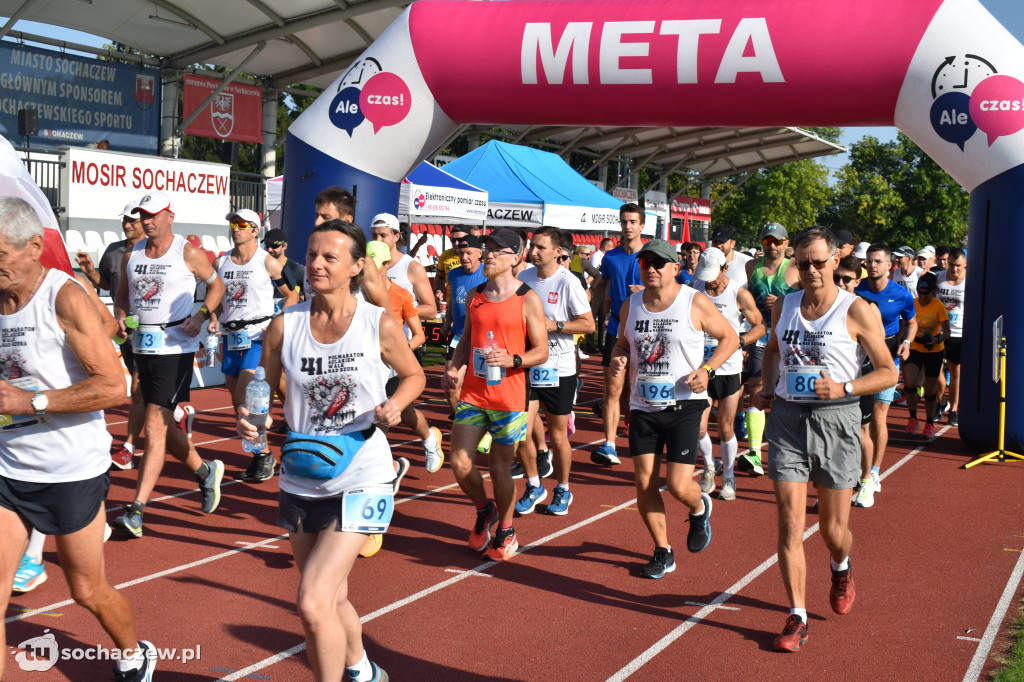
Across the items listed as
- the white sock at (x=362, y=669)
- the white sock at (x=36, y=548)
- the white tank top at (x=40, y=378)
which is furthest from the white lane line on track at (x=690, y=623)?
the white sock at (x=36, y=548)

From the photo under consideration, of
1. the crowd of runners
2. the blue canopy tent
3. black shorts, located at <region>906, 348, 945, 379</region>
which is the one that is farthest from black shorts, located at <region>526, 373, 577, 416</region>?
the blue canopy tent

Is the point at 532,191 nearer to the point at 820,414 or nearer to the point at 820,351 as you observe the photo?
Result: the point at 820,351

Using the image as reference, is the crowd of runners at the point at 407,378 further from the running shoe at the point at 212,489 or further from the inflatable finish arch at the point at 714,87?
the inflatable finish arch at the point at 714,87

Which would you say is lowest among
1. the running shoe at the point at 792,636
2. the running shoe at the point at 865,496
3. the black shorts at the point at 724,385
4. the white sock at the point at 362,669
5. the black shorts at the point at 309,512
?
the running shoe at the point at 792,636

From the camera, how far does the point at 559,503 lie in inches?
303

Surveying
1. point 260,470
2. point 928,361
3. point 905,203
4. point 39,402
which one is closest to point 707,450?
point 260,470

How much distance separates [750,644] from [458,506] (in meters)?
3.20

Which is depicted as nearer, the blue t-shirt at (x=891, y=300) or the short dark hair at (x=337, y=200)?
the short dark hair at (x=337, y=200)

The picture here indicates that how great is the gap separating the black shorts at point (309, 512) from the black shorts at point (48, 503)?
0.76 metres

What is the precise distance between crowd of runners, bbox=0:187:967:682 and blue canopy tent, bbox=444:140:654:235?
7.66 m

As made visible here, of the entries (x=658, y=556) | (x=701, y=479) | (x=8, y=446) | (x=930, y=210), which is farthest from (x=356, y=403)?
(x=930, y=210)

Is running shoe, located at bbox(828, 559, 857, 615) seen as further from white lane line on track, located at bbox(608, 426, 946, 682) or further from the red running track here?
white lane line on track, located at bbox(608, 426, 946, 682)

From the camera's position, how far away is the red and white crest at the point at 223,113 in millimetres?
24359

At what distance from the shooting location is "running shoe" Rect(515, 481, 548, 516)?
25.0 ft
